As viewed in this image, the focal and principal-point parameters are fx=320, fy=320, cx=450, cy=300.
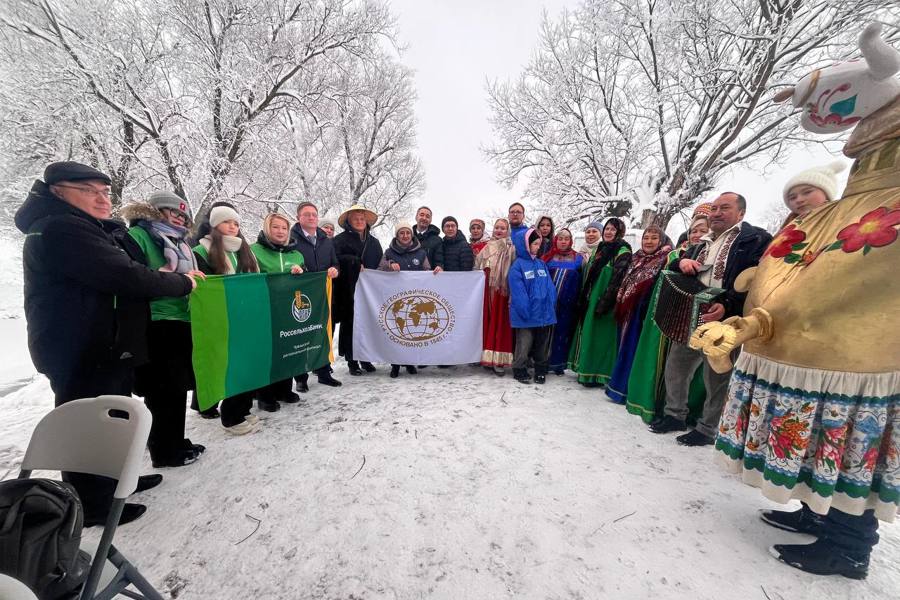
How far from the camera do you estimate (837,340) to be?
134 cm

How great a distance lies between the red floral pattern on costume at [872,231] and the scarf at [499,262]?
2918mm

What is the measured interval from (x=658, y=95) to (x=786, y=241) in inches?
406

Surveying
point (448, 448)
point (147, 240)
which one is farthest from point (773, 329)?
point (147, 240)

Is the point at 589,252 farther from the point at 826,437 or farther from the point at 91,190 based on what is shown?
the point at 91,190

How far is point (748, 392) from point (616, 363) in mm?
1935

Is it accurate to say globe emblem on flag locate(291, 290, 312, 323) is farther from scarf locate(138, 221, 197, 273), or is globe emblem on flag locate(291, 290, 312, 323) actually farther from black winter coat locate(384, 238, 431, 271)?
black winter coat locate(384, 238, 431, 271)

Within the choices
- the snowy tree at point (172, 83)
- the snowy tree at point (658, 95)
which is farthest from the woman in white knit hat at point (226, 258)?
the snowy tree at point (658, 95)

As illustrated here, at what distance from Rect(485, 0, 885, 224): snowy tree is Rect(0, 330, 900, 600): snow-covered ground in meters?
9.37

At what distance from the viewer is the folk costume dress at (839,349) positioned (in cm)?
129

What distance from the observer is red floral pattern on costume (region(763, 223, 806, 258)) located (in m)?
1.51

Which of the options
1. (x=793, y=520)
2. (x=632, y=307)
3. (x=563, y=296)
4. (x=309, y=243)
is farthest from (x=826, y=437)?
(x=309, y=243)

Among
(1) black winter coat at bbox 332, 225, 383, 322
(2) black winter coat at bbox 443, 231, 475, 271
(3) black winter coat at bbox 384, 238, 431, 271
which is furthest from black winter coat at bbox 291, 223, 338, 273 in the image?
(2) black winter coat at bbox 443, 231, 475, 271

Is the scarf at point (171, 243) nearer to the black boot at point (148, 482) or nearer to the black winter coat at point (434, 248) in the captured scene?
the black boot at point (148, 482)

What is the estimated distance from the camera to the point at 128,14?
7.15m
